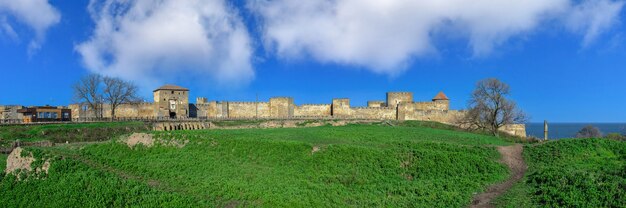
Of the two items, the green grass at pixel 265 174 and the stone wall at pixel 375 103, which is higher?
the stone wall at pixel 375 103

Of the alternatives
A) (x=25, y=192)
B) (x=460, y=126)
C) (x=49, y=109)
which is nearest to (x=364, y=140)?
(x=25, y=192)

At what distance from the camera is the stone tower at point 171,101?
56.8 metres

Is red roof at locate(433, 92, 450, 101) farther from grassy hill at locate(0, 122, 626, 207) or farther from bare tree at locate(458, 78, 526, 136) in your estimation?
grassy hill at locate(0, 122, 626, 207)

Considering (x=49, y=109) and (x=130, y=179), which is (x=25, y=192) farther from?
(x=49, y=109)

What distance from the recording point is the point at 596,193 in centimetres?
1652

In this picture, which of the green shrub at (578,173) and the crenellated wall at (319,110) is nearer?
the green shrub at (578,173)

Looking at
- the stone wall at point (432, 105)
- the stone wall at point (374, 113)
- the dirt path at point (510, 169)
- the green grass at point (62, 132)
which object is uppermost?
the stone wall at point (432, 105)

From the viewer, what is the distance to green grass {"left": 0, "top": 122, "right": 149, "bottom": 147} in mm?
36475

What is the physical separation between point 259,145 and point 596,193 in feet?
55.4

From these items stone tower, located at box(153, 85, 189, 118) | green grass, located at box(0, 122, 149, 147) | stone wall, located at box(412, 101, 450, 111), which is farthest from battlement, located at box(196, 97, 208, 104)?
stone wall, located at box(412, 101, 450, 111)

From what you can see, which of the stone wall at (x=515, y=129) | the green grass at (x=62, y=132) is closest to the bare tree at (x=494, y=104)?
the stone wall at (x=515, y=129)

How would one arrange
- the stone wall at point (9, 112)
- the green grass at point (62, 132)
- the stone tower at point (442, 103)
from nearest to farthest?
the green grass at point (62, 132) → the stone wall at point (9, 112) → the stone tower at point (442, 103)

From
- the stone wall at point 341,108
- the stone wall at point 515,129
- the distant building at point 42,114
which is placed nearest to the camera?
the distant building at point 42,114

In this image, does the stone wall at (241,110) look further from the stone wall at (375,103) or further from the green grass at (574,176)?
the green grass at (574,176)
